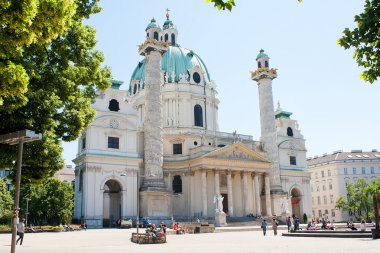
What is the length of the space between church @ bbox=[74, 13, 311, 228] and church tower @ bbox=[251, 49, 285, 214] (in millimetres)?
161

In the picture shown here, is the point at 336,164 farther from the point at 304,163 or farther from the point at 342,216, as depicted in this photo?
the point at 304,163

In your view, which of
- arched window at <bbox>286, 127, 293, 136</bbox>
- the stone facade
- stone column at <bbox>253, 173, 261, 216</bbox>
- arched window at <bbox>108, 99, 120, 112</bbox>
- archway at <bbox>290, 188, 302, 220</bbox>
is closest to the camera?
arched window at <bbox>108, 99, 120, 112</bbox>

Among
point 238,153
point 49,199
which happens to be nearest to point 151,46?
point 238,153

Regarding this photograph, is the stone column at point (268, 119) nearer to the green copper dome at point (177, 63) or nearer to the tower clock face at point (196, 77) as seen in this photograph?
the tower clock face at point (196, 77)

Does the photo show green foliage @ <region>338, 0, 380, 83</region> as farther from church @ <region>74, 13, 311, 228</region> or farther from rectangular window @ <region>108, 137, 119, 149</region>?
rectangular window @ <region>108, 137, 119, 149</region>

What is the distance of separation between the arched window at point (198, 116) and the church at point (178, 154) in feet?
0.57

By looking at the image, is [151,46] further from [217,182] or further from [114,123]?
[217,182]

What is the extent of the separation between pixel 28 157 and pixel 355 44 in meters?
13.0

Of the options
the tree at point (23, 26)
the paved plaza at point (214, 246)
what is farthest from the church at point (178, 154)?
the tree at point (23, 26)

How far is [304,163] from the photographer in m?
71.9

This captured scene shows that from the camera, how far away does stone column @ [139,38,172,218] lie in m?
49.6

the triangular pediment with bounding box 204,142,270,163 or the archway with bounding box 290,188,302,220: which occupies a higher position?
the triangular pediment with bounding box 204,142,270,163

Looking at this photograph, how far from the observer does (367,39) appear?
9438 mm

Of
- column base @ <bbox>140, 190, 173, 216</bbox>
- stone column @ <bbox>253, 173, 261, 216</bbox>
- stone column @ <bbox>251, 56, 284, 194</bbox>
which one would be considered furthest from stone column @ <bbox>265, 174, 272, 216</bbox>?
column base @ <bbox>140, 190, 173, 216</bbox>
